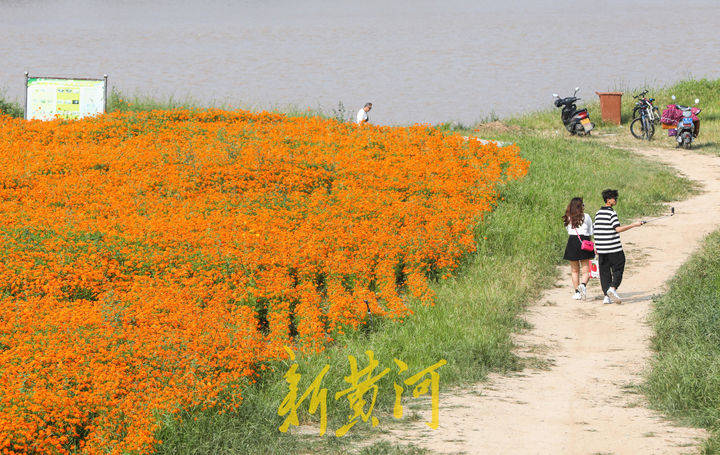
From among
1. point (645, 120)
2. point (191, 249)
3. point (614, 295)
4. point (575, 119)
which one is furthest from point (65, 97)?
point (645, 120)

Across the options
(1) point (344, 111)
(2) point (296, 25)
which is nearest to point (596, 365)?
(1) point (344, 111)

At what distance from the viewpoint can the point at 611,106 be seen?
31141 millimetres

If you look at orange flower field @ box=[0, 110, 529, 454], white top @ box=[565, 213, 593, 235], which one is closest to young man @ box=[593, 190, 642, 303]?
white top @ box=[565, 213, 593, 235]

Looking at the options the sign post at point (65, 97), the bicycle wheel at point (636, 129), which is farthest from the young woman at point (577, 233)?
the bicycle wheel at point (636, 129)

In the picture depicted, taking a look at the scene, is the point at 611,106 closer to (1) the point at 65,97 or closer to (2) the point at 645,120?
(2) the point at 645,120

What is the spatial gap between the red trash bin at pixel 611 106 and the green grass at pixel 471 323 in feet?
31.6

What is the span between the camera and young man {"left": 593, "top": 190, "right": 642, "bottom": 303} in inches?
506

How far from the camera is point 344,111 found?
28109 millimetres

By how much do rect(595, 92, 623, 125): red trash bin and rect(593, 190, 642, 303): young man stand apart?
19130 millimetres

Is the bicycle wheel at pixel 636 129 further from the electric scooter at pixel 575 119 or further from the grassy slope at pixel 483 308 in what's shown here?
the grassy slope at pixel 483 308

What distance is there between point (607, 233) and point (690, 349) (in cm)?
278

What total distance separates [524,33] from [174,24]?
94.6ft

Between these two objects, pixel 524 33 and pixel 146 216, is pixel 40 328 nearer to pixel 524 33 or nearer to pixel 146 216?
pixel 146 216

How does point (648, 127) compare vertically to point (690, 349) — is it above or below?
above
